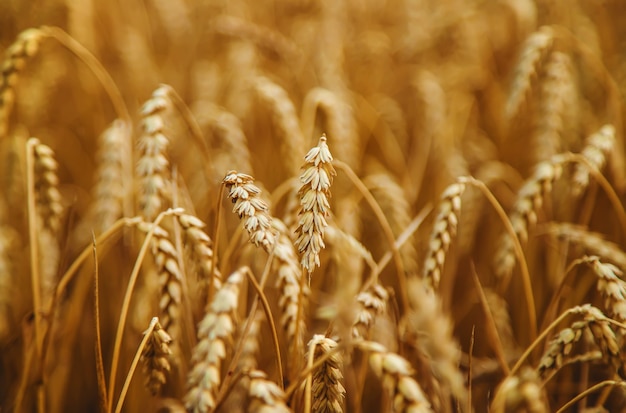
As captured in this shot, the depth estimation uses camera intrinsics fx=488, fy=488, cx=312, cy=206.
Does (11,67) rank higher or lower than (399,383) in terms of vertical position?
higher

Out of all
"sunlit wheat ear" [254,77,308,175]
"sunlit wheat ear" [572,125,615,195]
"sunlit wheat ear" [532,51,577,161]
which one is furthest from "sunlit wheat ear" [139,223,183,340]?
"sunlit wheat ear" [532,51,577,161]

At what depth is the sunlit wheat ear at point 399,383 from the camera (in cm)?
54

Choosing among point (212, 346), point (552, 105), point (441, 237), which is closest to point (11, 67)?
point (212, 346)

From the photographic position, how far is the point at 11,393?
45.2 inches

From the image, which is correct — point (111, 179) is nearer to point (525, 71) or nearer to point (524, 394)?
point (524, 394)

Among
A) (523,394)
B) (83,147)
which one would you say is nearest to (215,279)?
(523,394)

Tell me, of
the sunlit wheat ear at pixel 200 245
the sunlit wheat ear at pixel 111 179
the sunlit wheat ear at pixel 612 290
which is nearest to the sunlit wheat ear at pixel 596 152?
the sunlit wheat ear at pixel 612 290

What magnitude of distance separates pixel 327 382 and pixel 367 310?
163 millimetres

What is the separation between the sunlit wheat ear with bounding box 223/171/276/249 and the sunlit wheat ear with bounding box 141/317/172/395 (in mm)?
201

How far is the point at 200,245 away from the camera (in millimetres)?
779

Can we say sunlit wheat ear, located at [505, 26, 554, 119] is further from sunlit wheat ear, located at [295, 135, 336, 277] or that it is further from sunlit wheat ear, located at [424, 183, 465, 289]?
sunlit wheat ear, located at [295, 135, 336, 277]

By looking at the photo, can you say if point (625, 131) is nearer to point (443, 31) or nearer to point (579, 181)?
point (443, 31)

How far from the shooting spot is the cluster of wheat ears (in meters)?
0.75

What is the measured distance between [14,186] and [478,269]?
142cm
